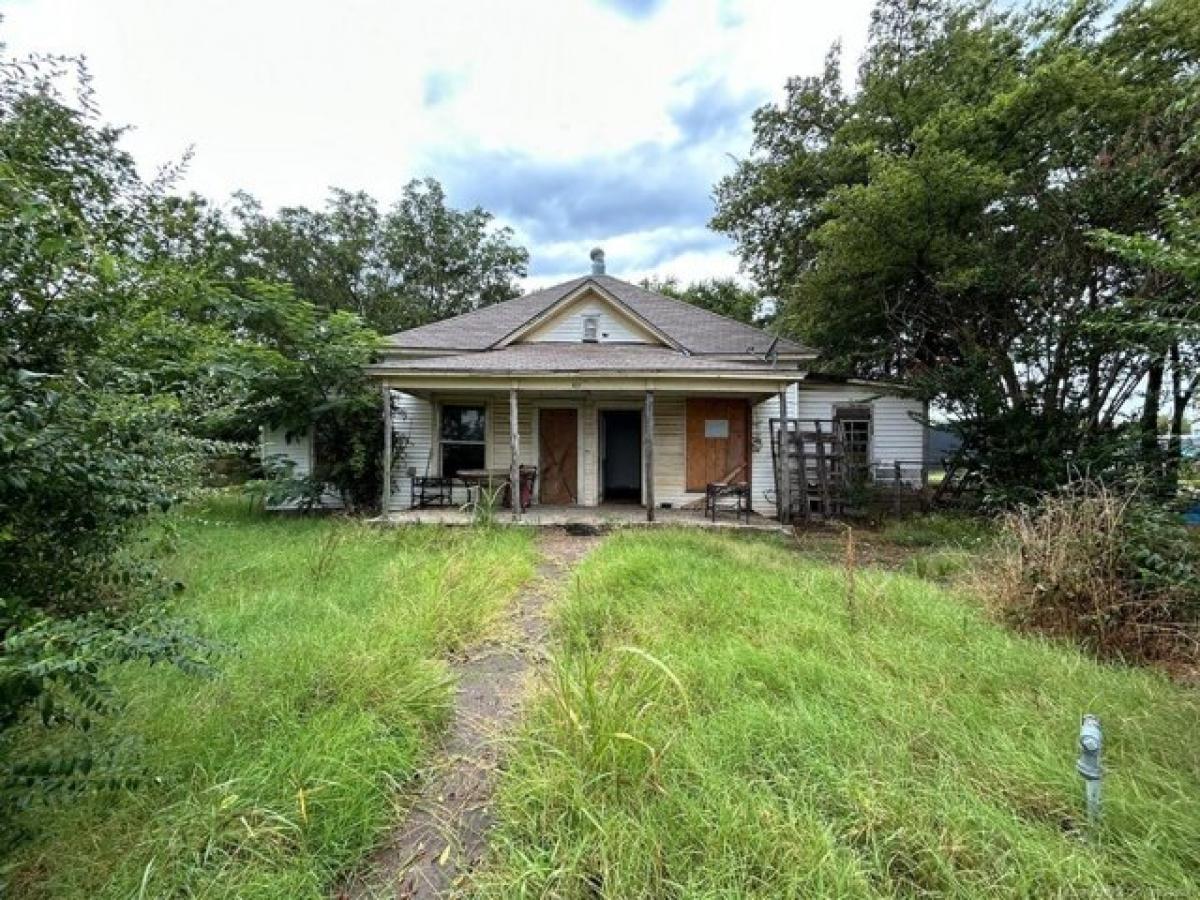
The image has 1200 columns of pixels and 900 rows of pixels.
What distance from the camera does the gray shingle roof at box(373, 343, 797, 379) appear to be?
8.61 meters

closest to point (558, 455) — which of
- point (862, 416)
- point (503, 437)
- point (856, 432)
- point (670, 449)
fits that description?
point (503, 437)

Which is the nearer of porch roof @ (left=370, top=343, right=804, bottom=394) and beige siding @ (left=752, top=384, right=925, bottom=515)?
porch roof @ (left=370, top=343, right=804, bottom=394)

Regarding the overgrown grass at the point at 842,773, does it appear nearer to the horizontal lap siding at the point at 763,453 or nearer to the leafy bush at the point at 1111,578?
the leafy bush at the point at 1111,578

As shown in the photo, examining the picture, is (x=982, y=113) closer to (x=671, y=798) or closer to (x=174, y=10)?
(x=671, y=798)

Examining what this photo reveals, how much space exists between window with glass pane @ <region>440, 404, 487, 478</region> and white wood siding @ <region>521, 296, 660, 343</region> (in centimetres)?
235

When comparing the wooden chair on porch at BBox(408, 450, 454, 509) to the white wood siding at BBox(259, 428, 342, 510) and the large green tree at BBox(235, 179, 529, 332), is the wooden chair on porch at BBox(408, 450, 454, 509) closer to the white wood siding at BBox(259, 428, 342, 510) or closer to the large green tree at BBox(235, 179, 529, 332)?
the white wood siding at BBox(259, 428, 342, 510)

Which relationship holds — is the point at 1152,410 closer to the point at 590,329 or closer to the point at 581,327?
the point at 590,329

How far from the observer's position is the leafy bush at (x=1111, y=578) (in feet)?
12.0

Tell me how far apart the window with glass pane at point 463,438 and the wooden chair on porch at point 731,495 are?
5.08 m

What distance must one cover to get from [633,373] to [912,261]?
6.20 metres

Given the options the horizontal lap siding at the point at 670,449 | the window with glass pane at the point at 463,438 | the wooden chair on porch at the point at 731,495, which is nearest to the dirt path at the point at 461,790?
the wooden chair on porch at the point at 731,495

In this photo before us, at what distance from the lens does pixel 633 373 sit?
845cm

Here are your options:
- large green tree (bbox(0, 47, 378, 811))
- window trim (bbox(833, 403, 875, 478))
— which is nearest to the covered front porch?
window trim (bbox(833, 403, 875, 478))

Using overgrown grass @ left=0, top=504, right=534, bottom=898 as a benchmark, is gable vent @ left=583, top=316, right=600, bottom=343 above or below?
above
